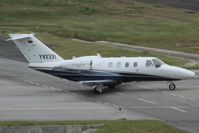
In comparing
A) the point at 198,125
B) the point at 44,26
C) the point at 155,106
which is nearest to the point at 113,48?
the point at 44,26

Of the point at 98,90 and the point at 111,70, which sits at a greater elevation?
the point at 111,70

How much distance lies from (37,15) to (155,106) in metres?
59.0

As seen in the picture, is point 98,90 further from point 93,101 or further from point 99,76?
point 93,101

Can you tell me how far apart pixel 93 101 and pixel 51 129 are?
32.0 feet

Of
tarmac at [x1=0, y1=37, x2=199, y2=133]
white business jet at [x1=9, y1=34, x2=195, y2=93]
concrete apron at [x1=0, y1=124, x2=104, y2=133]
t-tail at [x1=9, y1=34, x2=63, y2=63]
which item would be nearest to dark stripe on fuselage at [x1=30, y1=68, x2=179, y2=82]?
white business jet at [x1=9, y1=34, x2=195, y2=93]

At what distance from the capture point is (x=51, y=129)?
28.7 metres

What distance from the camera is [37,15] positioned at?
3691 inches

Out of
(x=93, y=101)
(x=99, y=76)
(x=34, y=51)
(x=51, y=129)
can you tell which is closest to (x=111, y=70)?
(x=99, y=76)

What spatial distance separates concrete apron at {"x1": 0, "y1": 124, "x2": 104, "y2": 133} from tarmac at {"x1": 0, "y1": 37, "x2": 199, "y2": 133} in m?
3.61

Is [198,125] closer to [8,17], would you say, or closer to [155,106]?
[155,106]

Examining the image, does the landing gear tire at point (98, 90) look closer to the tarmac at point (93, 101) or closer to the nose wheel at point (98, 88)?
the nose wheel at point (98, 88)

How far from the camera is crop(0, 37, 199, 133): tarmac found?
A: 33.3m

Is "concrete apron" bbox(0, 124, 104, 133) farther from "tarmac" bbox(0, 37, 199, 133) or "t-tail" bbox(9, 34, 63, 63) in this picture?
"t-tail" bbox(9, 34, 63, 63)

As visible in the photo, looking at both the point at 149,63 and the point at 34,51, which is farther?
the point at 34,51
